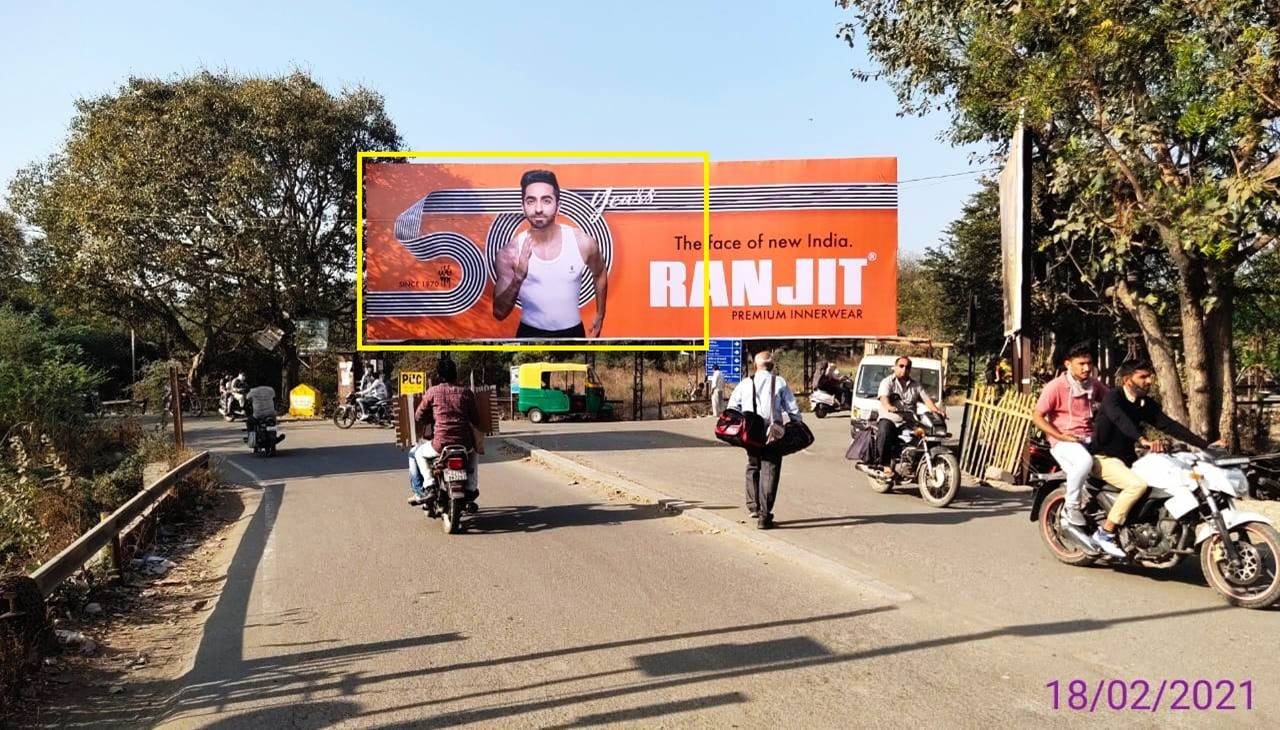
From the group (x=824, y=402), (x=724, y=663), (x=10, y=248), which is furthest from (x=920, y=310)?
(x=724, y=663)

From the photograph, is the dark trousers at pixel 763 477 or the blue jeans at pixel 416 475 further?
the blue jeans at pixel 416 475

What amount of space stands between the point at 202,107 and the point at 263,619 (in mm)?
28678

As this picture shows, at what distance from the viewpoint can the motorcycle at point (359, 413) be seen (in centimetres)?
2595

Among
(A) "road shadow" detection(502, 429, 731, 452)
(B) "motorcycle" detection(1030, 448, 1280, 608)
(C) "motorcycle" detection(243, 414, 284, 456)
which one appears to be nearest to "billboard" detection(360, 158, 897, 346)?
(A) "road shadow" detection(502, 429, 731, 452)

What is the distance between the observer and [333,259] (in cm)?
3328

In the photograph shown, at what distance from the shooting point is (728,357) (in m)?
28.2

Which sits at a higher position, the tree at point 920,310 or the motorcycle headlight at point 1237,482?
the tree at point 920,310

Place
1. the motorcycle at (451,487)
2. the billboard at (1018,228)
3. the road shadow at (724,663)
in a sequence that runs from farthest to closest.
Result: the billboard at (1018,228)
the motorcycle at (451,487)
the road shadow at (724,663)

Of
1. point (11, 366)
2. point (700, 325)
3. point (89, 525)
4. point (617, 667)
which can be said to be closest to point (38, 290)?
point (11, 366)

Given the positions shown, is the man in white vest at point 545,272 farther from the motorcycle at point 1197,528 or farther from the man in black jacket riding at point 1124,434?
the motorcycle at point 1197,528

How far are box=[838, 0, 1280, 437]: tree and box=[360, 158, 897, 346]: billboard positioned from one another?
14.2ft

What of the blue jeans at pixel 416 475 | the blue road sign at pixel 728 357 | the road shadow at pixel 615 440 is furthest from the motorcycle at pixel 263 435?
the blue road sign at pixel 728 357

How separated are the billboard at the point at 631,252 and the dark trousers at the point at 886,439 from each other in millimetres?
8335

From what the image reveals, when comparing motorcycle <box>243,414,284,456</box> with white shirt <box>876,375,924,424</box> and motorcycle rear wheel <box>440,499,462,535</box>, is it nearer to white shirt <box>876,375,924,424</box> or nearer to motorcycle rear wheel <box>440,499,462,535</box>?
motorcycle rear wheel <box>440,499,462,535</box>
